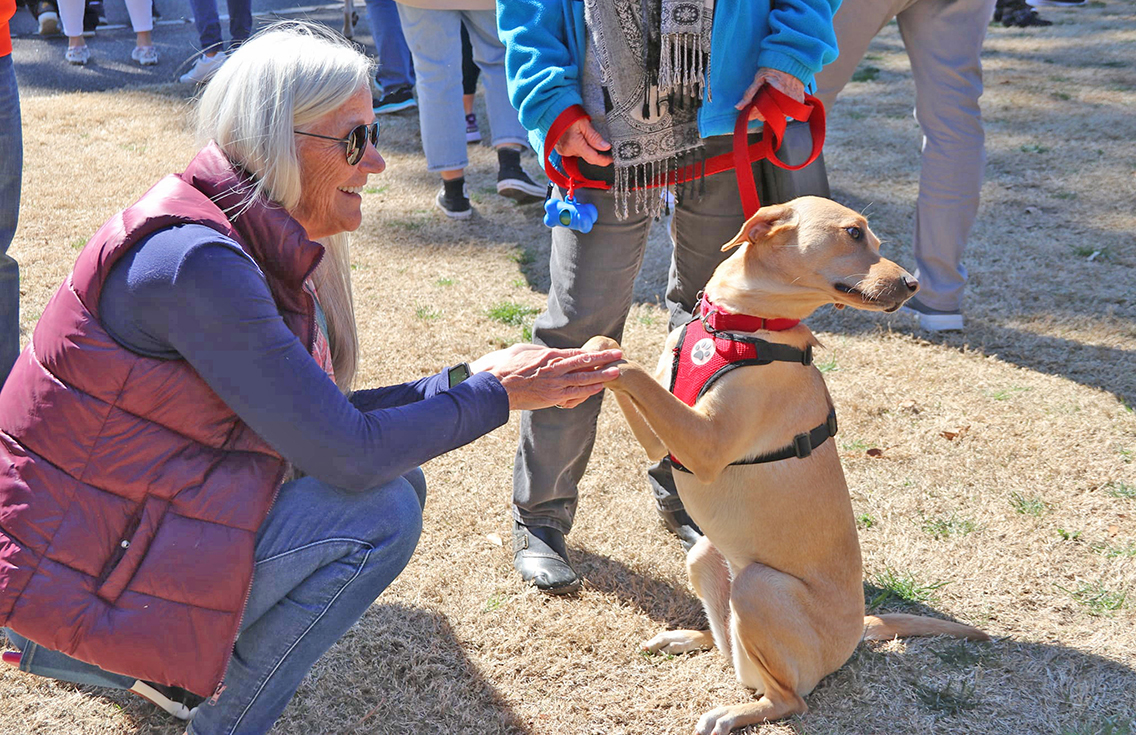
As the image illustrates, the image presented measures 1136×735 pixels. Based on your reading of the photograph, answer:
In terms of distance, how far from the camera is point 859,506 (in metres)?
3.53

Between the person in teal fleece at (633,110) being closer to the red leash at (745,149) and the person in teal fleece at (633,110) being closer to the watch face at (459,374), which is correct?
the red leash at (745,149)

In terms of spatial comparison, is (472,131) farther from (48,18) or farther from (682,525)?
(48,18)

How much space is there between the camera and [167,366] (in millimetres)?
1912

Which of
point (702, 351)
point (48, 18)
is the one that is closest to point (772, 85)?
point (702, 351)

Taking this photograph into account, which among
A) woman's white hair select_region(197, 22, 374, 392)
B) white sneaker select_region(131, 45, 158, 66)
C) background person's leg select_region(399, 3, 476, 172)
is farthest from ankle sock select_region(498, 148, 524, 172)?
white sneaker select_region(131, 45, 158, 66)

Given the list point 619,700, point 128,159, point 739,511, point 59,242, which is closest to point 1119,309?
point 739,511

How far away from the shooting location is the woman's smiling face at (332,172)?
2166 mm

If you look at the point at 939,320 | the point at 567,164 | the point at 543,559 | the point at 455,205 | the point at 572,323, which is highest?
the point at 567,164

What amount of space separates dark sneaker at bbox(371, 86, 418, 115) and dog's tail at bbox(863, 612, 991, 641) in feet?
23.1

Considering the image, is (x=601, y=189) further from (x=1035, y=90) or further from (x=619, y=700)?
(x=1035, y=90)

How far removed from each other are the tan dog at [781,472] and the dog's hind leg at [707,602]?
0.11 meters

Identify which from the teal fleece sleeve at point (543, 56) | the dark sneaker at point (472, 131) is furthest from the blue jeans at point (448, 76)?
the teal fleece sleeve at point (543, 56)

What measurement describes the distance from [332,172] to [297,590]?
99 centimetres

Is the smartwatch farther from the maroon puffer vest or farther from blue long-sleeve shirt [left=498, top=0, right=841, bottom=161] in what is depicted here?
blue long-sleeve shirt [left=498, top=0, right=841, bottom=161]
